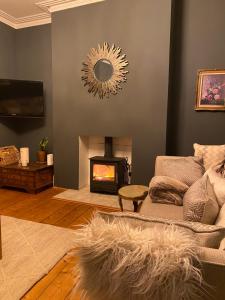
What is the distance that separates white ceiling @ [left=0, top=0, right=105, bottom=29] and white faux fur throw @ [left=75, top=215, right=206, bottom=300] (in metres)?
3.73

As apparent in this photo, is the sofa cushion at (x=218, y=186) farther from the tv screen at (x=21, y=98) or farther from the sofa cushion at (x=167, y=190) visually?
the tv screen at (x=21, y=98)

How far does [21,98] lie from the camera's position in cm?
437

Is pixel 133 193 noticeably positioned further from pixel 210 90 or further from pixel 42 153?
pixel 42 153

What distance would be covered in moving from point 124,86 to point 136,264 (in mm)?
3103

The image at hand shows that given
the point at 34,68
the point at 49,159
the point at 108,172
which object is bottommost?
the point at 108,172

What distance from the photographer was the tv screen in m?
4.27

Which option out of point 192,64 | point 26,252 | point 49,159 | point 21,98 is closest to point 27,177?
point 49,159

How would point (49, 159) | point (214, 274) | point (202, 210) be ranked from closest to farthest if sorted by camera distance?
point (214, 274) → point (202, 210) → point (49, 159)

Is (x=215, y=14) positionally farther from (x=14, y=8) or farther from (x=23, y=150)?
(x=23, y=150)

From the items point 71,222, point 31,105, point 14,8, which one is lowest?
point 71,222

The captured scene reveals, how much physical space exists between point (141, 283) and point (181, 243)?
0.64 feet

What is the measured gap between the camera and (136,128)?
12.0ft

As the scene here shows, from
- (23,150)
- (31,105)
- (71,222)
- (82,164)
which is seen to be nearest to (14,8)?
(31,105)

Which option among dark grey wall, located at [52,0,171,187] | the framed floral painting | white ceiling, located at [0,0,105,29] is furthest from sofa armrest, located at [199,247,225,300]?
white ceiling, located at [0,0,105,29]
